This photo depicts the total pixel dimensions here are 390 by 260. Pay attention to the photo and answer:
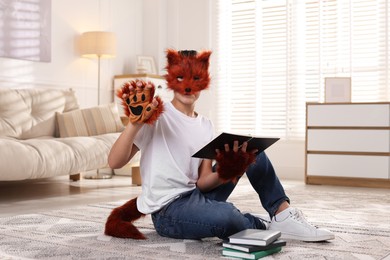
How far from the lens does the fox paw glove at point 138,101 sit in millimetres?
1681

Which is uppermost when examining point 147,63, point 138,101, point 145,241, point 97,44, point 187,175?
point 97,44

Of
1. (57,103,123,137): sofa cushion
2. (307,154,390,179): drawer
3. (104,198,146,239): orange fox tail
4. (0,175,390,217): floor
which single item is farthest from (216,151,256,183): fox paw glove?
(307,154,390,179): drawer

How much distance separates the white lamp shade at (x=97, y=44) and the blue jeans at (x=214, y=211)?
10.4ft

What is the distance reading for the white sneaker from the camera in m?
1.99

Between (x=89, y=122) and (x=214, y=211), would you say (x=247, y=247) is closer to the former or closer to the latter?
(x=214, y=211)

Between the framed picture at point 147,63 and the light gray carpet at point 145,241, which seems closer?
the light gray carpet at point 145,241

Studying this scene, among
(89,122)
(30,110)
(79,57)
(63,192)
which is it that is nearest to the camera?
(63,192)

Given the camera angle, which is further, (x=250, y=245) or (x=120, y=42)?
(x=120, y=42)

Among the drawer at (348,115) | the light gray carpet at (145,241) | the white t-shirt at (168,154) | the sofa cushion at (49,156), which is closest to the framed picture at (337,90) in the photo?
the drawer at (348,115)

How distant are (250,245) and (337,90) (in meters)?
3.27

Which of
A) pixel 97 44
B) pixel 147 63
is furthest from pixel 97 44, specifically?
pixel 147 63

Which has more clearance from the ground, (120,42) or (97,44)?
(120,42)

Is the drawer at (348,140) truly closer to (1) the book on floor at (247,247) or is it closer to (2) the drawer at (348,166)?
(2) the drawer at (348,166)

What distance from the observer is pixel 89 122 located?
4238 mm
